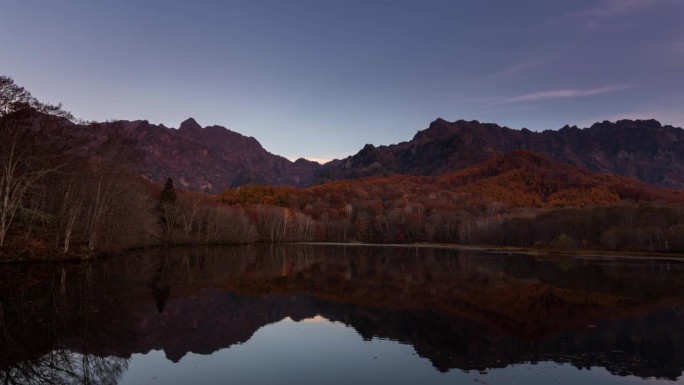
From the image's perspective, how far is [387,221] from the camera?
199 metres

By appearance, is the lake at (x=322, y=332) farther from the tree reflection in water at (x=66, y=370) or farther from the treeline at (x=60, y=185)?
the treeline at (x=60, y=185)

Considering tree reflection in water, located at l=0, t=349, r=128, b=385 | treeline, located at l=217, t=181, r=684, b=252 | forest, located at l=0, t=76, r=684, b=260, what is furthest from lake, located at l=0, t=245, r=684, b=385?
treeline, located at l=217, t=181, r=684, b=252

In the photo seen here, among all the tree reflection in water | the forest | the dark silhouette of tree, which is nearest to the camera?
the tree reflection in water

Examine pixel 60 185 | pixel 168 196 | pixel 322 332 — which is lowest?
pixel 322 332

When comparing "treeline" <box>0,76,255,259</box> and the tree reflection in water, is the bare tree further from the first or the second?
the tree reflection in water

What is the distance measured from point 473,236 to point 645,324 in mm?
142660

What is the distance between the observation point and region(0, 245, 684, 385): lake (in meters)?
16.1

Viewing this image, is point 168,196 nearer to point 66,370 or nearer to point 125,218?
point 125,218

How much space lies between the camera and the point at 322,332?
23734mm

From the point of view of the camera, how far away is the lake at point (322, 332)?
16078 millimetres

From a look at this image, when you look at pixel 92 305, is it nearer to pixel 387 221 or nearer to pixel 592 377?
pixel 592 377

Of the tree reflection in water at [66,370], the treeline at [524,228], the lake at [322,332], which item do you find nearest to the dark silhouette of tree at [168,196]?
the treeline at [524,228]

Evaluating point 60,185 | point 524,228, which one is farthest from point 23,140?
point 524,228

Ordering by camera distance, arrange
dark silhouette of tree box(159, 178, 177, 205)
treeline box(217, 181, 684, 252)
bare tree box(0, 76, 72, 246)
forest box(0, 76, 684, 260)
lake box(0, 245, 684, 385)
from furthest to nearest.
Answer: treeline box(217, 181, 684, 252), dark silhouette of tree box(159, 178, 177, 205), forest box(0, 76, 684, 260), bare tree box(0, 76, 72, 246), lake box(0, 245, 684, 385)
